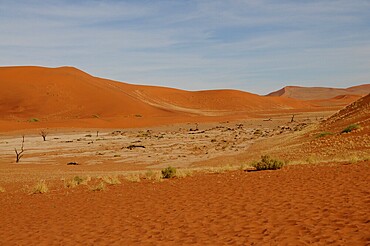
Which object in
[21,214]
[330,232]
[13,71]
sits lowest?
[21,214]

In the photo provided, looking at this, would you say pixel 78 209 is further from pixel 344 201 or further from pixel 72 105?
pixel 72 105

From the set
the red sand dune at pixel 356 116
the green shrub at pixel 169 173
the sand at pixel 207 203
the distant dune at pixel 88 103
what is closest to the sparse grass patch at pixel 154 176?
the green shrub at pixel 169 173

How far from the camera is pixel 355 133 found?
1070 inches

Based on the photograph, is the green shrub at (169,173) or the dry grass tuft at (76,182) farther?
→ the green shrub at (169,173)

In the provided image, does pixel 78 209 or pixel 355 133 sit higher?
pixel 355 133

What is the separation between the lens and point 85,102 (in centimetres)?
10231

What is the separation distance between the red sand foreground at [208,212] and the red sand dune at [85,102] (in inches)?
2287

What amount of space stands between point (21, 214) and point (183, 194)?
183 inches

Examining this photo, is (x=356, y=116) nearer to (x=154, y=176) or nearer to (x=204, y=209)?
(x=154, y=176)

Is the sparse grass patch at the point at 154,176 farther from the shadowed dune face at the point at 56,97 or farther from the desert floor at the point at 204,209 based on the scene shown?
the shadowed dune face at the point at 56,97

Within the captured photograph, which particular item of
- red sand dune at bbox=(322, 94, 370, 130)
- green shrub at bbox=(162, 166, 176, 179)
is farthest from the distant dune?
green shrub at bbox=(162, 166, 176, 179)

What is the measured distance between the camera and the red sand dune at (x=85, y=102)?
8488cm

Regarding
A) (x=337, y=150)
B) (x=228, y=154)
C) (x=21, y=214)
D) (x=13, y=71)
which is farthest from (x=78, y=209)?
(x=13, y=71)

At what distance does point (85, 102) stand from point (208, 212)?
94.2 metres
